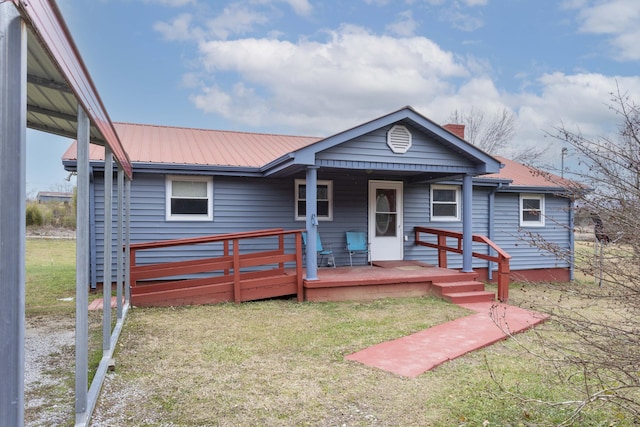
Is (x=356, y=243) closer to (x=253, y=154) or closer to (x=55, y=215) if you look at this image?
(x=253, y=154)

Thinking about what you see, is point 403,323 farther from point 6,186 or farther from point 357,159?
point 6,186

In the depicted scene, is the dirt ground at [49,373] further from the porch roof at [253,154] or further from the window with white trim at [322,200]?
the window with white trim at [322,200]

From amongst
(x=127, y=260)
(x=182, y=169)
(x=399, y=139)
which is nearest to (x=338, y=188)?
(x=399, y=139)

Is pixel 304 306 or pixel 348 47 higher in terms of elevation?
pixel 348 47

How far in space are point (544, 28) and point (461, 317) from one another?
11977 millimetres

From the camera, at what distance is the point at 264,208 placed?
8.77 m

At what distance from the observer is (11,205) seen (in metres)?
1.47

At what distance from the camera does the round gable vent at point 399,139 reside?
7602mm

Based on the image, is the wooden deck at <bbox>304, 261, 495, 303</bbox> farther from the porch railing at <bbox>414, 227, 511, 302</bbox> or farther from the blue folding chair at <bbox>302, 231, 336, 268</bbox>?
the blue folding chair at <bbox>302, 231, 336, 268</bbox>

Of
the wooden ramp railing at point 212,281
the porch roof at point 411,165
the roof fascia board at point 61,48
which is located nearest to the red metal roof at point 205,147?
the porch roof at point 411,165

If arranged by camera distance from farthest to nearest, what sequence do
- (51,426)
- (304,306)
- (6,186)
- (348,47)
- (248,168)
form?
(348,47) < (248,168) < (304,306) < (51,426) < (6,186)

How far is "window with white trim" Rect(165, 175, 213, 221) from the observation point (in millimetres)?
8117

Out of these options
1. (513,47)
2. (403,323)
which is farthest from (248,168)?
(513,47)

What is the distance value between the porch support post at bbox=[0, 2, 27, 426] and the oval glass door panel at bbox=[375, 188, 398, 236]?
8.55 meters
